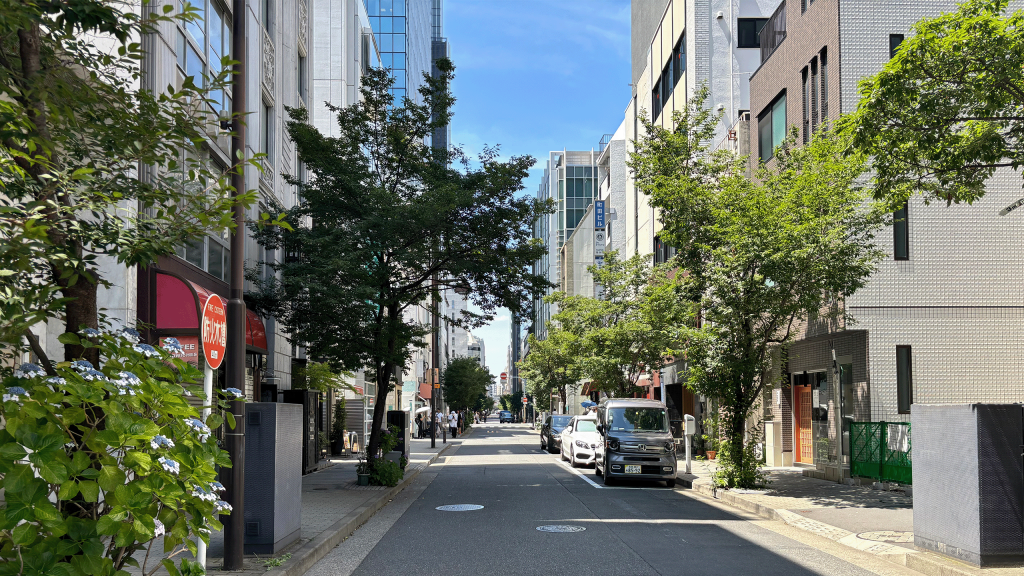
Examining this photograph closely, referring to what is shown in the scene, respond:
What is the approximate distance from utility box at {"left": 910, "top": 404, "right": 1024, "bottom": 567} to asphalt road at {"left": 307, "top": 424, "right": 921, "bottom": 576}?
2.90 feet

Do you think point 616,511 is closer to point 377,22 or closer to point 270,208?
point 270,208

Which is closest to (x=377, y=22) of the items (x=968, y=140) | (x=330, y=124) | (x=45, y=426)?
(x=330, y=124)

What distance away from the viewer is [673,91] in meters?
40.9

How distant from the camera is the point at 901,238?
790 inches

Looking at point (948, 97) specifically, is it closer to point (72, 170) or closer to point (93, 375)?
point (72, 170)

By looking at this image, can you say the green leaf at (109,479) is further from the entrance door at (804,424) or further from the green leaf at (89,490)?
the entrance door at (804,424)

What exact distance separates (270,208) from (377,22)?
69.3m

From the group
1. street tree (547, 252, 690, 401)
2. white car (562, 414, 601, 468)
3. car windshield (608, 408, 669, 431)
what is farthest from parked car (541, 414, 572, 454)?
car windshield (608, 408, 669, 431)

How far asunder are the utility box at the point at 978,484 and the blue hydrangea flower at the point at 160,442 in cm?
831

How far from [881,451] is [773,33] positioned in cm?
1498

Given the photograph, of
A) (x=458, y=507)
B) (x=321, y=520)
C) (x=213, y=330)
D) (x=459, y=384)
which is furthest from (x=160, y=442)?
(x=459, y=384)

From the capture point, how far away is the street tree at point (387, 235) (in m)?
19.5

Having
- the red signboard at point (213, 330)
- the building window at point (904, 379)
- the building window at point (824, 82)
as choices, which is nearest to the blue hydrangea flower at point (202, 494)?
the red signboard at point (213, 330)

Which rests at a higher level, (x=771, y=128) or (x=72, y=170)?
(x=771, y=128)
